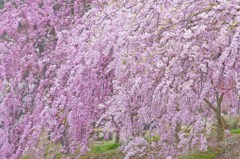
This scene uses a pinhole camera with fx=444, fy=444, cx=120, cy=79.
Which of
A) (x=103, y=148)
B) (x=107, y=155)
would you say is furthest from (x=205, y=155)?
(x=103, y=148)

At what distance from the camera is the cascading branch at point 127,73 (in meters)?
3.57

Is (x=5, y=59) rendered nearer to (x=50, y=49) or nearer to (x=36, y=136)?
(x=50, y=49)

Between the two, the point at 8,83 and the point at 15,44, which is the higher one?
the point at 15,44

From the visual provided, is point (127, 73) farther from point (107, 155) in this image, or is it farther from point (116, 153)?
point (107, 155)

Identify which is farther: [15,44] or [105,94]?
[15,44]

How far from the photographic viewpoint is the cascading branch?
3572 millimetres

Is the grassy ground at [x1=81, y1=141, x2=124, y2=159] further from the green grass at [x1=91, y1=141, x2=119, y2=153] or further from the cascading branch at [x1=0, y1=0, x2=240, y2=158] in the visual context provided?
the cascading branch at [x1=0, y1=0, x2=240, y2=158]

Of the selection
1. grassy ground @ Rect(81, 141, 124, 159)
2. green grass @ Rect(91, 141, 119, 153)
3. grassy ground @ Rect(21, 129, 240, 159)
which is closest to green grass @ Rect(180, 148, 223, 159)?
grassy ground @ Rect(21, 129, 240, 159)

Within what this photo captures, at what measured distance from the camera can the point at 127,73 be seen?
404 cm

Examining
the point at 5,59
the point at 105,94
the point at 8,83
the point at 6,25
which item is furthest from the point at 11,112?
the point at 105,94

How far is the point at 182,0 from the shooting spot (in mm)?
3875

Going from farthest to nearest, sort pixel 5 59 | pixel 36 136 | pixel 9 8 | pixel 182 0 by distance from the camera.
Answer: pixel 9 8
pixel 5 59
pixel 36 136
pixel 182 0

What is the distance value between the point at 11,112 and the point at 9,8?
2.15 metres

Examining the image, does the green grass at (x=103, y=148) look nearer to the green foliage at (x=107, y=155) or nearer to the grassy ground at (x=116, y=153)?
the grassy ground at (x=116, y=153)
